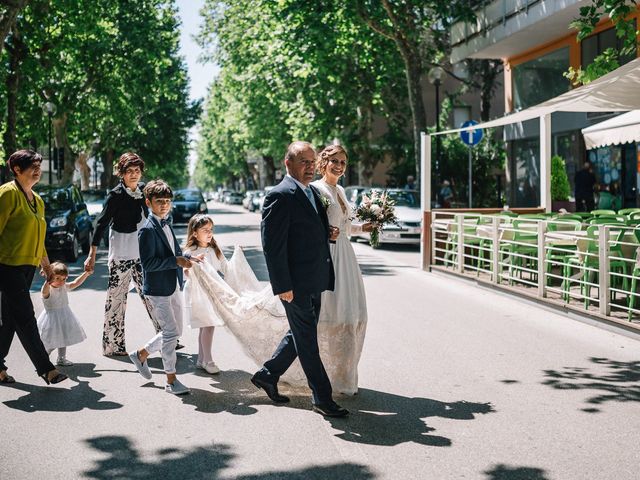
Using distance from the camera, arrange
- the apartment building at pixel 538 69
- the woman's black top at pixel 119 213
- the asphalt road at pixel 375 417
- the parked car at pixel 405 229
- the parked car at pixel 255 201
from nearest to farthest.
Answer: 1. the asphalt road at pixel 375 417
2. the woman's black top at pixel 119 213
3. the apartment building at pixel 538 69
4. the parked car at pixel 405 229
5. the parked car at pixel 255 201

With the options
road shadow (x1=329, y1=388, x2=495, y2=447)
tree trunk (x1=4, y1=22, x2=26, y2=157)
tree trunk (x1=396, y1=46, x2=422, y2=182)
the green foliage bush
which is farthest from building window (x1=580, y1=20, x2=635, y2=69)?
road shadow (x1=329, y1=388, x2=495, y2=447)

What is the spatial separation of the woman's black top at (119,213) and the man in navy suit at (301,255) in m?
2.55

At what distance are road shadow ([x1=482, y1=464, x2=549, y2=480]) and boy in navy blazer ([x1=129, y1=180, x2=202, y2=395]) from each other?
8.94ft

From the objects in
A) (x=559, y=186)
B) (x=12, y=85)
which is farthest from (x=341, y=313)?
(x=12, y=85)

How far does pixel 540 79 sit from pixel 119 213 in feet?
70.5

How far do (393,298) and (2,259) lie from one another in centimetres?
676

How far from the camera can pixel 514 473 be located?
15.4ft

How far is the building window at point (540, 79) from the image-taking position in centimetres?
2566

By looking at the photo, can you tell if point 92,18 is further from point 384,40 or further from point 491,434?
Answer: point 491,434

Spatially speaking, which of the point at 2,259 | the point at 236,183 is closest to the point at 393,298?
the point at 2,259

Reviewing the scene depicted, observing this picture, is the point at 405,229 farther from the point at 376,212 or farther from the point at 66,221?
the point at 376,212

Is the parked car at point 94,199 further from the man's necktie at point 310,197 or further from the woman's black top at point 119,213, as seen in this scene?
the man's necktie at point 310,197

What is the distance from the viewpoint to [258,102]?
46.3 meters

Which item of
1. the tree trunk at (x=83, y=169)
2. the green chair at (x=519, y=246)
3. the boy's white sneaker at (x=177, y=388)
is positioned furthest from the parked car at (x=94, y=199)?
the tree trunk at (x=83, y=169)
